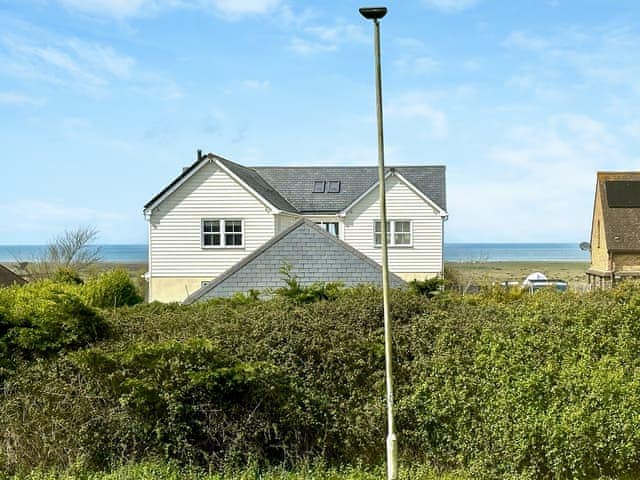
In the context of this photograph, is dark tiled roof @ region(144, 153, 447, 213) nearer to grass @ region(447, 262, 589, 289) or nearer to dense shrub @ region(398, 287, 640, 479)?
grass @ region(447, 262, 589, 289)

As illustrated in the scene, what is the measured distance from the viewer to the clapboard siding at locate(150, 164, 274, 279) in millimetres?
21703

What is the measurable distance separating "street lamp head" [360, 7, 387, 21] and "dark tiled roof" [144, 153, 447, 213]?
691 inches

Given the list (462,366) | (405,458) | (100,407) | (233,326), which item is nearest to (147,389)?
(100,407)

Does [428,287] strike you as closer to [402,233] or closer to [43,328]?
[43,328]

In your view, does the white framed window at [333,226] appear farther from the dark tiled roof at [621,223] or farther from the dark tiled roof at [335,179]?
the dark tiled roof at [621,223]

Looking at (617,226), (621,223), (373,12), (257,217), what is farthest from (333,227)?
(373,12)

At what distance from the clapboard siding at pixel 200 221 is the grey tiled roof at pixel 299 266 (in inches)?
423

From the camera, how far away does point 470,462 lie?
5.74 meters

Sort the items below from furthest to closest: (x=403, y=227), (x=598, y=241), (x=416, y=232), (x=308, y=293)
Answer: (x=598, y=241) < (x=403, y=227) < (x=416, y=232) < (x=308, y=293)

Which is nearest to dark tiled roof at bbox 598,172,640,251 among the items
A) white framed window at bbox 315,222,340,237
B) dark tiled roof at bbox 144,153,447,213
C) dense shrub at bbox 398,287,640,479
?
dark tiled roof at bbox 144,153,447,213

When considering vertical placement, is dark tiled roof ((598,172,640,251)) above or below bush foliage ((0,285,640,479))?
above

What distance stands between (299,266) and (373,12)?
5.85m

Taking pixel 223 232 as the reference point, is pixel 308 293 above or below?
below

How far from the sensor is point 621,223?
30.2m
